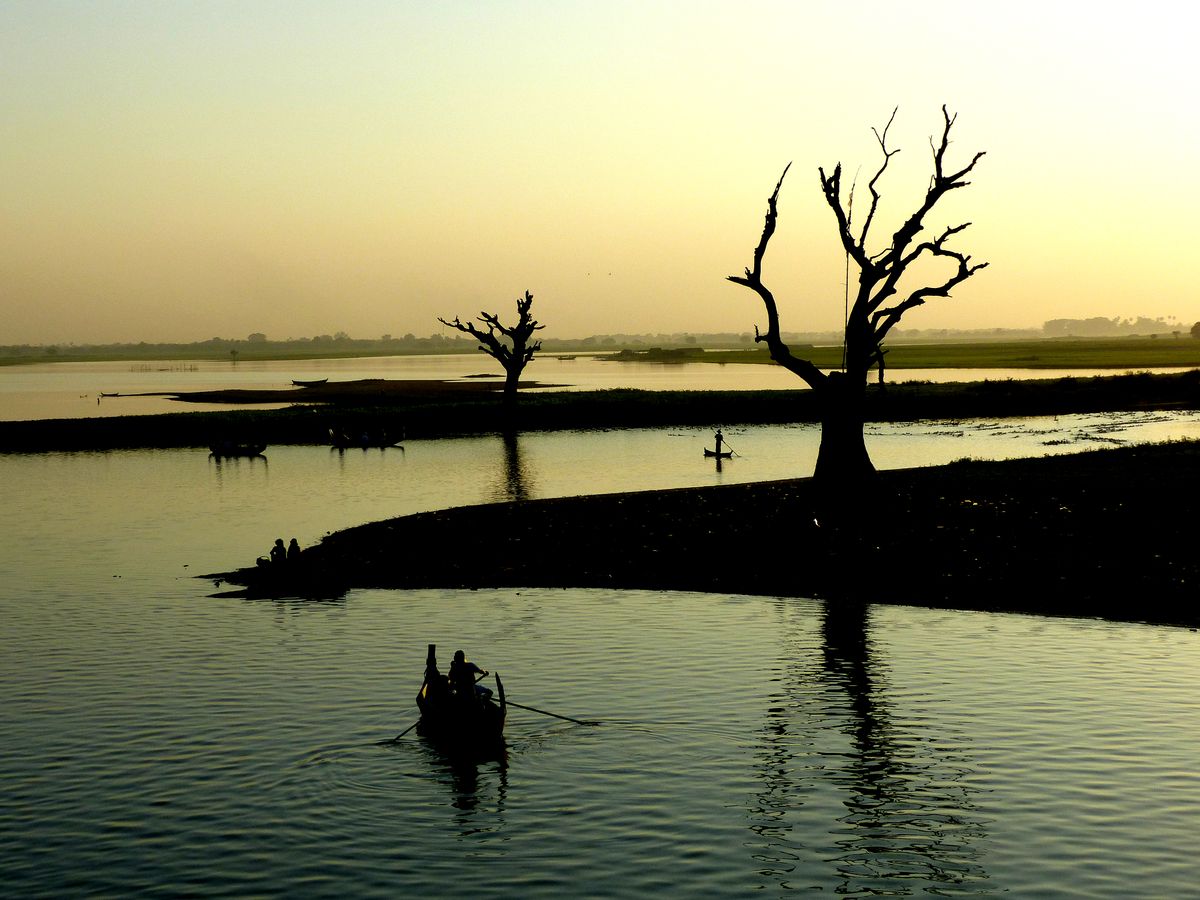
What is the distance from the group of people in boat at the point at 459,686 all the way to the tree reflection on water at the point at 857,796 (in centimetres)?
478

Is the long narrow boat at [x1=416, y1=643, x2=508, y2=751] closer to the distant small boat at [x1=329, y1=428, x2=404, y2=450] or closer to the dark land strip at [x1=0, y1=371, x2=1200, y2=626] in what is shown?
the dark land strip at [x1=0, y1=371, x2=1200, y2=626]

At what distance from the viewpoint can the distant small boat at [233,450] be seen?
79.4 metres

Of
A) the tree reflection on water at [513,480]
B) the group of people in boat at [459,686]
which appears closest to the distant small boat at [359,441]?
the tree reflection on water at [513,480]

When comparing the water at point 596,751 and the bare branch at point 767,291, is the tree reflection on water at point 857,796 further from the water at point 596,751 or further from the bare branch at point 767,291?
the bare branch at point 767,291

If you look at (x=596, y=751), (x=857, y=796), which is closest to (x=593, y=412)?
(x=596, y=751)

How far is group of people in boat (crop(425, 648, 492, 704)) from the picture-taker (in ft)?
71.7

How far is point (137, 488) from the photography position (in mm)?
65625

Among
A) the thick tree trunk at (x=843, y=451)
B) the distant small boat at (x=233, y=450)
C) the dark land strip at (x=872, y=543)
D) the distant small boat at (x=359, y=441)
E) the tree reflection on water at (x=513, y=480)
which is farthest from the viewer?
the distant small boat at (x=359, y=441)

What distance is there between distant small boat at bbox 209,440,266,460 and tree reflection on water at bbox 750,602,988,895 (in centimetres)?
5965

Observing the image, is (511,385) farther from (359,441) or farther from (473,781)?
(473,781)

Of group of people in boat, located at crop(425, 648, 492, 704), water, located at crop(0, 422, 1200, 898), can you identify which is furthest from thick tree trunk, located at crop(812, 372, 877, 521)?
group of people in boat, located at crop(425, 648, 492, 704)

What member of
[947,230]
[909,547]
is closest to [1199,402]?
[947,230]

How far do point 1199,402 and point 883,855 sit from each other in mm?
94123

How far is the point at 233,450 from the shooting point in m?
79.7
